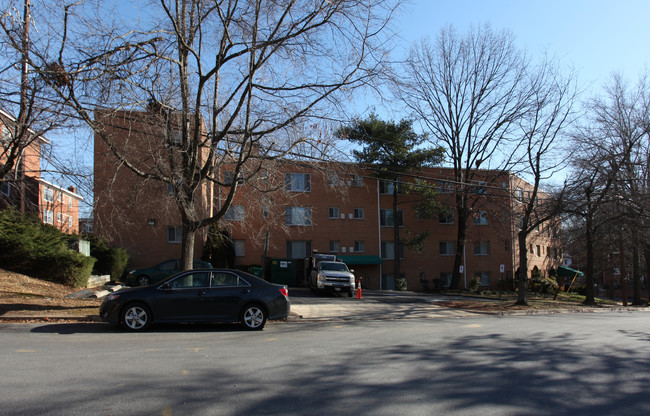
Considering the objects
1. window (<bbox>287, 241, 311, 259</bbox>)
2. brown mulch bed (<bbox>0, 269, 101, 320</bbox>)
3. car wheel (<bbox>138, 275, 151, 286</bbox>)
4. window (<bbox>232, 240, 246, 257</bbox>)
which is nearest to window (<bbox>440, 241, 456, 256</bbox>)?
window (<bbox>287, 241, 311, 259</bbox>)

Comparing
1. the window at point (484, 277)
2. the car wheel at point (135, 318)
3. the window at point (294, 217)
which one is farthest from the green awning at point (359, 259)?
the car wheel at point (135, 318)

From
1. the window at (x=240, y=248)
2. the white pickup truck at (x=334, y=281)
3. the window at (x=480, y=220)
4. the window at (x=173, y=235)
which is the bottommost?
the white pickup truck at (x=334, y=281)

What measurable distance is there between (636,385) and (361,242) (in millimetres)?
28440

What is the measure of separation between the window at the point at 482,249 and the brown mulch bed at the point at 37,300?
29.8 m

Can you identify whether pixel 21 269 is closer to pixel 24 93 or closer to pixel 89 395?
pixel 24 93

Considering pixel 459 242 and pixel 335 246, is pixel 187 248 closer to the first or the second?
pixel 335 246

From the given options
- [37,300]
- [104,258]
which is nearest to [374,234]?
[104,258]

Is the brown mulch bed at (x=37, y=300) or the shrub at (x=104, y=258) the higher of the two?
the shrub at (x=104, y=258)

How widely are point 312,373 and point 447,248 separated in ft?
106

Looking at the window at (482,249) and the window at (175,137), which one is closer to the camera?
the window at (175,137)

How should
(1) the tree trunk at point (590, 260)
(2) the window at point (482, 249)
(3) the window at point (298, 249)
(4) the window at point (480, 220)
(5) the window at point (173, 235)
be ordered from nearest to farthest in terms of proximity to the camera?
(1) the tree trunk at point (590, 260) → (5) the window at point (173, 235) → (3) the window at point (298, 249) → (4) the window at point (480, 220) → (2) the window at point (482, 249)

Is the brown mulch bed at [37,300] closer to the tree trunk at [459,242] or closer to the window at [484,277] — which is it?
the tree trunk at [459,242]

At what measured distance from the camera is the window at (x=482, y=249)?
38.3 metres

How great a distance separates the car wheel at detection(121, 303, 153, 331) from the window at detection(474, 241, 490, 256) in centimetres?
3212
